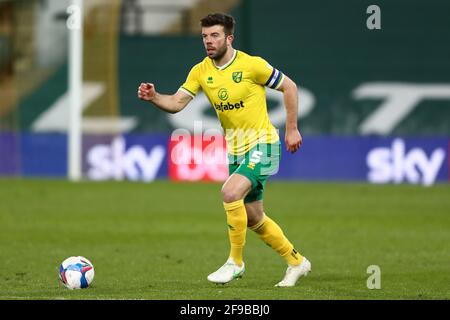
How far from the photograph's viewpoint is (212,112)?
27.8 meters

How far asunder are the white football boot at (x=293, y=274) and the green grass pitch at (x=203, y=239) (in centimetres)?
11

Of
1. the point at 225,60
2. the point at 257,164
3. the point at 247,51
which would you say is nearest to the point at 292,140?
the point at 257,164

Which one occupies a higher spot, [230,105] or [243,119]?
[230,105]

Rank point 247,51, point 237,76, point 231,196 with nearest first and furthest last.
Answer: point 231,196, point 237,76, point 247,51

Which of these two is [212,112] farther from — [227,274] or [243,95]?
[227,274]

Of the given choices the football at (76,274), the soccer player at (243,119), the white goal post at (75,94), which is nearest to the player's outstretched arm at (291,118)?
the soccer player at (243,119)

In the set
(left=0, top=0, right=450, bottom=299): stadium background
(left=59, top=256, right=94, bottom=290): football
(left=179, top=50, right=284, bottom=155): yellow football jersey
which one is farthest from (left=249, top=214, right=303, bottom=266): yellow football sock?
(left=0, top=0, right=450, bottom=299): stadium background

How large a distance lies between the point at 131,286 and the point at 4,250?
3795 millimetres

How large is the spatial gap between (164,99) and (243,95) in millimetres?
708

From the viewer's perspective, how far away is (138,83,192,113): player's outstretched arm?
9.53m

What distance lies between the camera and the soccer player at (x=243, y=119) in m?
9.55

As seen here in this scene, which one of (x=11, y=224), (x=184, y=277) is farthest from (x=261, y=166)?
(x=11, y=224)

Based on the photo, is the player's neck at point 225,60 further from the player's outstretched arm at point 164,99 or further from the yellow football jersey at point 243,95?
the player's outstretched arm at point 164,99
